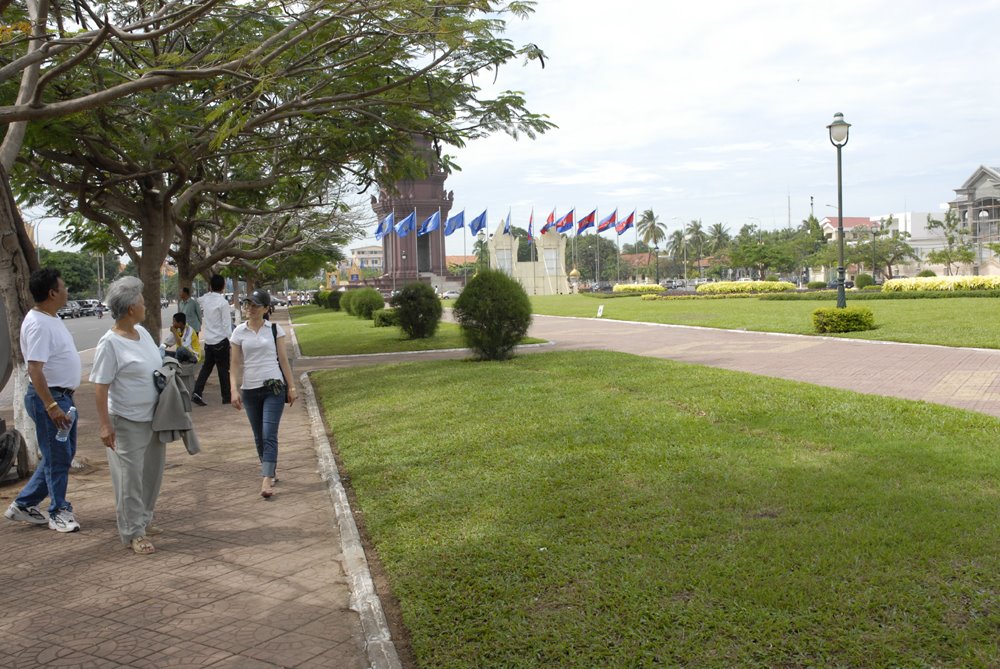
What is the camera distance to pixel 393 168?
46.3 ft

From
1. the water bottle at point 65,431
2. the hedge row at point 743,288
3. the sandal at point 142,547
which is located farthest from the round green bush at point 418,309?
the hedge row at point 743,288

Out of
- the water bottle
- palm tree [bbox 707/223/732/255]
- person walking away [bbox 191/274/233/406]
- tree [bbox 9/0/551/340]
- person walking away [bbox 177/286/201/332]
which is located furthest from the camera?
palm tree [bbox 707/223/732/255]

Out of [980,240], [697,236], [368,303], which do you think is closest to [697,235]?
[697,236]

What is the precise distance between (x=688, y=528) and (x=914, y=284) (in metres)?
28.9

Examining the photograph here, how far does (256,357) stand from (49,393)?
1485 mm

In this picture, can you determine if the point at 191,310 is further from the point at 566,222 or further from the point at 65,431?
the point at 566,222

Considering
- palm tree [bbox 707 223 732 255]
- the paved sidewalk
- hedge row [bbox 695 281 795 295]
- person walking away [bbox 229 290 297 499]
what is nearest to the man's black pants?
the paved sidewalk

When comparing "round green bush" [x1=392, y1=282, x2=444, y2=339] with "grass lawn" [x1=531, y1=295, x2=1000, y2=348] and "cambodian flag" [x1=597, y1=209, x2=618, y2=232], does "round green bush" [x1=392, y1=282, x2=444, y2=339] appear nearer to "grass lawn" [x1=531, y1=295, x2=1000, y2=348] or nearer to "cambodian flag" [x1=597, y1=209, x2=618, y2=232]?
"grass lawn" [x1=531, y1=295, x2=1000, y2=348]

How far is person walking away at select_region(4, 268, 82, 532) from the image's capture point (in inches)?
215

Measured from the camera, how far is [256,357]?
21.5 ft

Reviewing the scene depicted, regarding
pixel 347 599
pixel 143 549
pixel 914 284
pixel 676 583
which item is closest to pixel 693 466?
pixel 676 583

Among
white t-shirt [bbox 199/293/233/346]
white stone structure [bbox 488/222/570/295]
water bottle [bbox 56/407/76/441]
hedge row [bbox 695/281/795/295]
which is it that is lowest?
water bottle [bbox 56/407/76/441]

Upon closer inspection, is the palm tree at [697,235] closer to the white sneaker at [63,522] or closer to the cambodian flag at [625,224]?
the cambodian flag at [625,224]

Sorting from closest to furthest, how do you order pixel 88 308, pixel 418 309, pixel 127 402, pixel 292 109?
1. pixel 127 402
2. pixel 292 109
3. pixel 418 309
4. pixel 88 308
